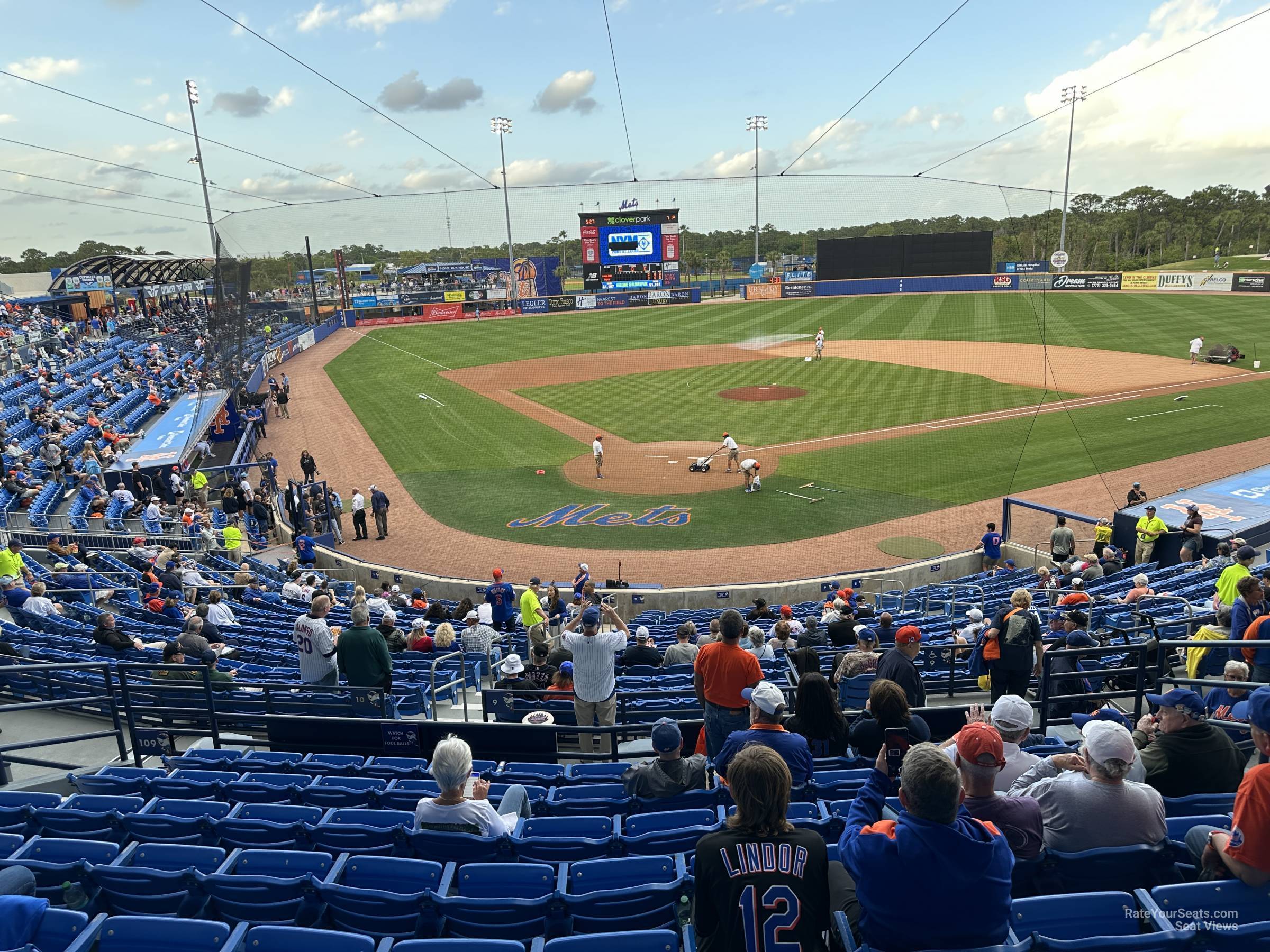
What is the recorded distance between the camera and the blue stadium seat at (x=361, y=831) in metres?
4.78

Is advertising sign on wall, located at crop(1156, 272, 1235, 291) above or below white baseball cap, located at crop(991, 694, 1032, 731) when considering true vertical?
above

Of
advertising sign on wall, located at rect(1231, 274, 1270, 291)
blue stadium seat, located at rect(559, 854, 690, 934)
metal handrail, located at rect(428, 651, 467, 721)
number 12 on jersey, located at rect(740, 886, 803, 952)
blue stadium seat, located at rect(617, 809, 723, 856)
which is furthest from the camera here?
advertising sign on wall, located at rect(1231, 274, 1270, 291)

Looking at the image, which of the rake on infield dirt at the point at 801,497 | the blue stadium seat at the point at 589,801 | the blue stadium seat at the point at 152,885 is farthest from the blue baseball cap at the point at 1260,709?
the rake on infield dirt at the point at 801,497

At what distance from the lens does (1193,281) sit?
6397 cm

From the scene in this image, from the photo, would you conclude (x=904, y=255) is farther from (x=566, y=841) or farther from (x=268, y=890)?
(x=268, y=890)

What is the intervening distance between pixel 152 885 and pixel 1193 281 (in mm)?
79119

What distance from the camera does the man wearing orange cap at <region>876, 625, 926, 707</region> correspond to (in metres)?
6.41

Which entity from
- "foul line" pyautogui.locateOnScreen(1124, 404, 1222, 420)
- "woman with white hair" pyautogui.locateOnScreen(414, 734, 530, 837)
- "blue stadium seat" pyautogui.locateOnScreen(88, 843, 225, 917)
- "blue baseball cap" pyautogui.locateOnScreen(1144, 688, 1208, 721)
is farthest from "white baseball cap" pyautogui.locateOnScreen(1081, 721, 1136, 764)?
"foul line" pyautogui.locateOnScreen(1124, 404, 1222, 420)

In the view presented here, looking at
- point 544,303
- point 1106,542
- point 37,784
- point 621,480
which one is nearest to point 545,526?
point 621,480

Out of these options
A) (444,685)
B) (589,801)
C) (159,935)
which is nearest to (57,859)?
(159,935)

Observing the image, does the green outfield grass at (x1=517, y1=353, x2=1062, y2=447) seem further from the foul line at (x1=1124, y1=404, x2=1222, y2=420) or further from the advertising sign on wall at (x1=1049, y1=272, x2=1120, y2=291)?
the advertising sign on wall at (x1=1049, y1=272, x2=1120, y2=291)

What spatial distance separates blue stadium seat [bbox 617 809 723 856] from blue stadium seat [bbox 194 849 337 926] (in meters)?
1.71

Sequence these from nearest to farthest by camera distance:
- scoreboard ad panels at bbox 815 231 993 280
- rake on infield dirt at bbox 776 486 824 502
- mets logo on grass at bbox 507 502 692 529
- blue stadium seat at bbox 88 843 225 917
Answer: blue stadium seat at bbox 88 843 225 917, mets logo on grass at bbox 507 502 692 529, rake on infield dirt at bbox 776 486 824 502, scoreboard ad panels at bbox 815 231 993 280

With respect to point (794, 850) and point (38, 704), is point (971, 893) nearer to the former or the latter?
point (794, 850)
